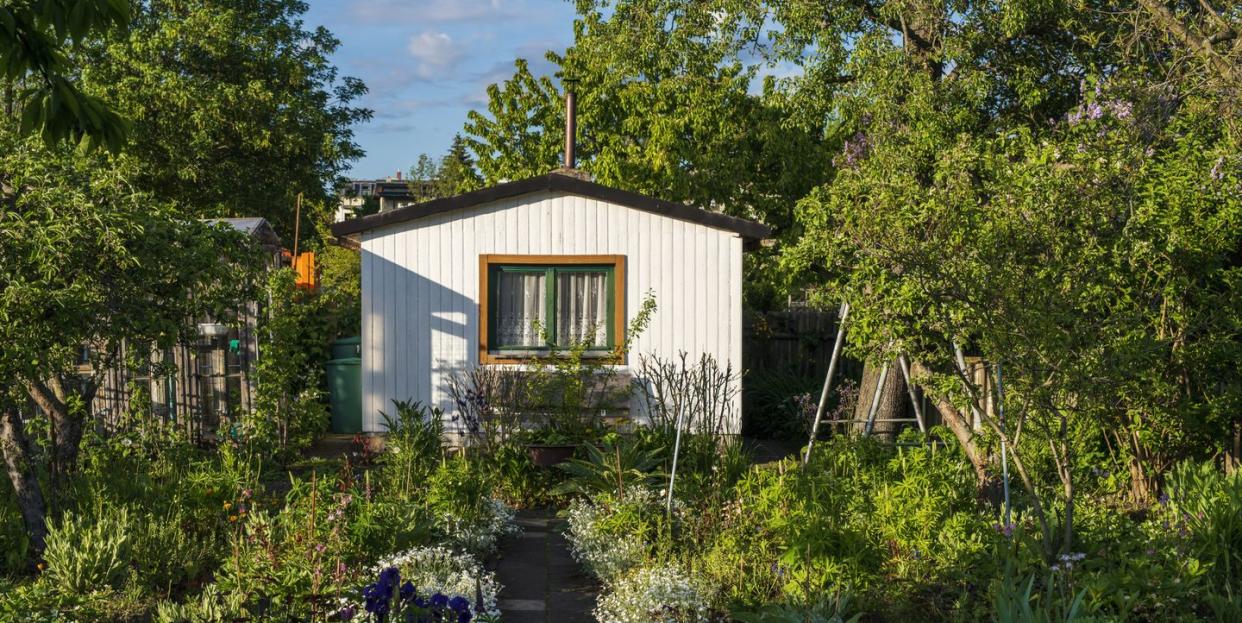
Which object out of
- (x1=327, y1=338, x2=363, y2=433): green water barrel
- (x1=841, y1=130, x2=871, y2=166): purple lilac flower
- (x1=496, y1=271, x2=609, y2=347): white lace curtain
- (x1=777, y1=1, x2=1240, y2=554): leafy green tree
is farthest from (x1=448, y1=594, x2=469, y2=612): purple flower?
(x1=327, y1=338, x2=363, y2=433): green water barrel

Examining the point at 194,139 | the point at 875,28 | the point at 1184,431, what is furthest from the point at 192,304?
the point at 194,139

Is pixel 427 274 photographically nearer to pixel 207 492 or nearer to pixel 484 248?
pixel 484 248

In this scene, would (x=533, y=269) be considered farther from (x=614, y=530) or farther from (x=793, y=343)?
(x=793, y=343)

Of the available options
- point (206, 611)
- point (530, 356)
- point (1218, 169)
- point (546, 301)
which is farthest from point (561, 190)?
point (206, 611)

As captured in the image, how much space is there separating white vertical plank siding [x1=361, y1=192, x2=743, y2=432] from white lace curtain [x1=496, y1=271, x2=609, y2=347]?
29cm

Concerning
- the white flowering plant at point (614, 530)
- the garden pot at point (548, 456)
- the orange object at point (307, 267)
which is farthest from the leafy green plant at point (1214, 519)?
the orange object at point (307, 267)

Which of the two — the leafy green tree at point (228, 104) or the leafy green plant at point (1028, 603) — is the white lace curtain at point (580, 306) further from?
the leafy green tree at point (228, 104)

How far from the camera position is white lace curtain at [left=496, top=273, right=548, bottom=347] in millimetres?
11758

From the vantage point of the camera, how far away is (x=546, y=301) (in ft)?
38.4

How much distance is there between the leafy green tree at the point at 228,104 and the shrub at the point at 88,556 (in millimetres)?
16624

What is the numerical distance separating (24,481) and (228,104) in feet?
56.0

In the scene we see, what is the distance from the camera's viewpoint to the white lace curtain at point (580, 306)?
38.4 feet

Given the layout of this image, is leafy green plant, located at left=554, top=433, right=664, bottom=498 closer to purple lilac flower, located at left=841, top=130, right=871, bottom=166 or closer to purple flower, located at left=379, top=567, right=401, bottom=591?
purple flower, located at left=379, top=567, right=401, bottom=591

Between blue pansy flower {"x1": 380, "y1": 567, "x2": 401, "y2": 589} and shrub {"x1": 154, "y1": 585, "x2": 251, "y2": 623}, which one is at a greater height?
blue pansy flower {"x1": 380, "y1": 567, "x2": 401, "y2": 589}
